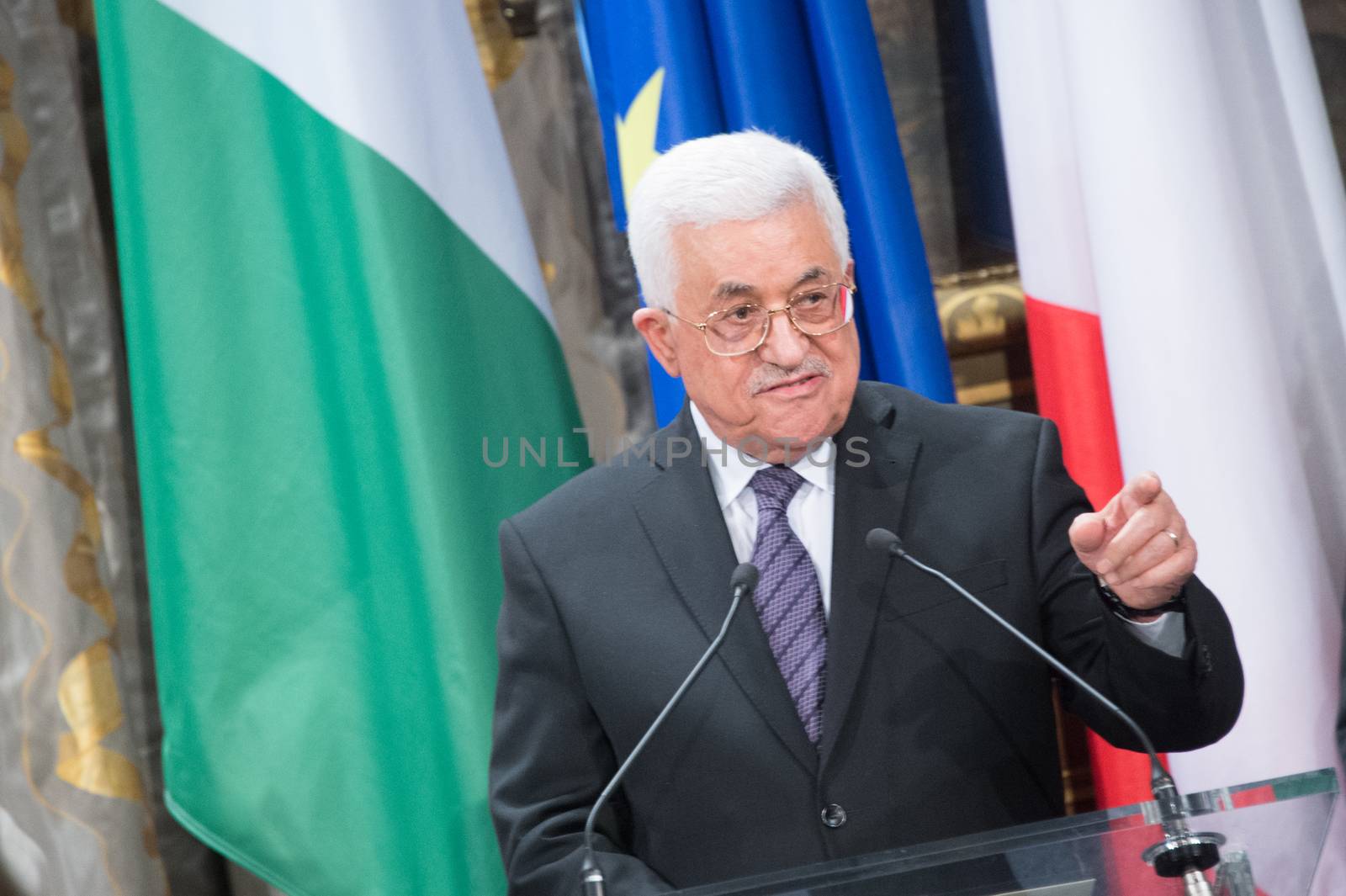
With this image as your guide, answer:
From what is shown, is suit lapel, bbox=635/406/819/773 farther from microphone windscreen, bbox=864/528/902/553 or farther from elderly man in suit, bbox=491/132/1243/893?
microphone windscreen, bbox=864/528/902/553

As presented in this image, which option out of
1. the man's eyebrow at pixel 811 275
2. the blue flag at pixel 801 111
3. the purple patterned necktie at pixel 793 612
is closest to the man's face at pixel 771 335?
the man's eyebrow at pixel 811 275

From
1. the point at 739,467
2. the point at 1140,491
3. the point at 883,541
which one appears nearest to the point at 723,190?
the point at 739,467

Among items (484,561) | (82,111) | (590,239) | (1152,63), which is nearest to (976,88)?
(1152,63)

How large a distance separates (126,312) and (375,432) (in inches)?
17.1

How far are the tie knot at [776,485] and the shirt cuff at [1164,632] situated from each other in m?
0.42

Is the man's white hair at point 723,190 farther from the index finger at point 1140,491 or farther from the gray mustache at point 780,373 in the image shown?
the index finger at point 1140,491

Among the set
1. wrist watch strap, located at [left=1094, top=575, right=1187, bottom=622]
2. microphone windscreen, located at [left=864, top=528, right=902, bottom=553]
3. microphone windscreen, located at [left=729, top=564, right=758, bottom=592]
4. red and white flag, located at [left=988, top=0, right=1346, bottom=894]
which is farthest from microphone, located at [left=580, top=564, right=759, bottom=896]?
red and white flag, located at [left=988, top=0, right=1346, bottom=894]

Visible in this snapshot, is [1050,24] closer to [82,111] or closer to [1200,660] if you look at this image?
[1200,660]

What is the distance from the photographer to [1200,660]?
4.32 feet

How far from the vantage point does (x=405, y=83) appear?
2.20m

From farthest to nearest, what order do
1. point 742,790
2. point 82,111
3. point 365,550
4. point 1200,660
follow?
point 82,111 < point 365,550 < point 742,790 < point 1200,660

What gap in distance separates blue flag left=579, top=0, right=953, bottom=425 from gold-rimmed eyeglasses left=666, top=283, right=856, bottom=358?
1.86 feet

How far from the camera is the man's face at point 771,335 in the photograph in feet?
5.03

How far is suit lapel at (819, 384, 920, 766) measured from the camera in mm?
1456
